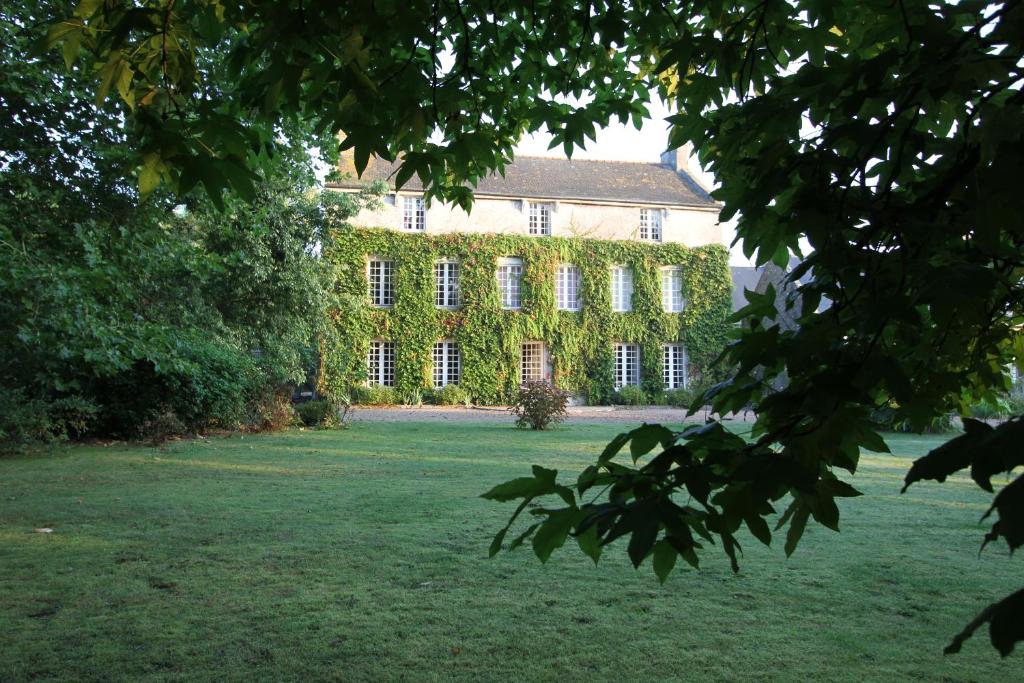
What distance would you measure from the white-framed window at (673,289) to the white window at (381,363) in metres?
11.3

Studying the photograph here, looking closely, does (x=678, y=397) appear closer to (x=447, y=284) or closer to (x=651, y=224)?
(x=651, y=224)

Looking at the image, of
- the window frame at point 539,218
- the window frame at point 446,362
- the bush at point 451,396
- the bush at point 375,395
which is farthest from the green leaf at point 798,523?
the window frame at point 539,218

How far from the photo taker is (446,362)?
2773cm

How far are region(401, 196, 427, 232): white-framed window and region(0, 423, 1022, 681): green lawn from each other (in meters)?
21.4

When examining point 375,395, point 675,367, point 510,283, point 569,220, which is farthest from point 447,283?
point 675,367

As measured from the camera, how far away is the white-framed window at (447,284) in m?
27.9

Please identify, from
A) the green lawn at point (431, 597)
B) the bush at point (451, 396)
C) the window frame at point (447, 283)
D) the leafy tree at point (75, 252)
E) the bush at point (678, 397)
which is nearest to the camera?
the green lawn at point (431, 597)

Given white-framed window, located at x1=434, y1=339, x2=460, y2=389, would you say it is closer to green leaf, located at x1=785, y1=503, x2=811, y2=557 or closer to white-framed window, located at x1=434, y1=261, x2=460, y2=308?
white-framed window, located at x1=434, y1=261, x2=460, y2=308

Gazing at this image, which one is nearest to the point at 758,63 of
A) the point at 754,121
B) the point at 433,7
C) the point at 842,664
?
the point at 754,121

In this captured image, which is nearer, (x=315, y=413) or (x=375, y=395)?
(x=315, y=413)

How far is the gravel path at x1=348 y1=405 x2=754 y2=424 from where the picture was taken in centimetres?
1972

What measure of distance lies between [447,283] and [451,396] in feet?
14.4

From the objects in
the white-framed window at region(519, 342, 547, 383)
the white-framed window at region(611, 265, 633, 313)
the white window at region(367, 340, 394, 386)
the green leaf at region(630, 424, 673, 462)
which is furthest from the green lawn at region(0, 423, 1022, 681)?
the white-framed window at region(611, 265, 633, 313)

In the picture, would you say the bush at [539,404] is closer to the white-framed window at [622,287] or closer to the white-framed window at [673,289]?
the white-framed window at [622,287]
